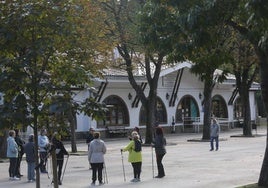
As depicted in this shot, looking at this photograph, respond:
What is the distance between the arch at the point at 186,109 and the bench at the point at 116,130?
7765mm

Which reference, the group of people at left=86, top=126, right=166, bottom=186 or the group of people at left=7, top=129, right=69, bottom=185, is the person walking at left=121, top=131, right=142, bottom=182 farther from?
the group of people at left=7, top=129, right=69, bottom=185

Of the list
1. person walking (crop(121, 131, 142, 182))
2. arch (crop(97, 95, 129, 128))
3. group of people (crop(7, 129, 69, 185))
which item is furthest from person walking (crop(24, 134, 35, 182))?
arch (crop(97, 95, 129, 128))

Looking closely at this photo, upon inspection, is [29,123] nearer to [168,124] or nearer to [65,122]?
[65,122]

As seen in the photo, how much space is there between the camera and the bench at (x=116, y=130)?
1674 inches

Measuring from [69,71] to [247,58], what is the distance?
2634 cm

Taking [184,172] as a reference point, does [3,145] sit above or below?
above

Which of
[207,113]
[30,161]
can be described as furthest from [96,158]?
[207,113]

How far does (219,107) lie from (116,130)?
649 inches

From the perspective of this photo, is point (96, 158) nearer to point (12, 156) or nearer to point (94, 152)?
point (94, 152)

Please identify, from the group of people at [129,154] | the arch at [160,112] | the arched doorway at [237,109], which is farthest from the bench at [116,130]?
the group of people at [129,154]

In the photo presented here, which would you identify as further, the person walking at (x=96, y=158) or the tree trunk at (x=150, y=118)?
the tree trunk at (x=150, y=118)

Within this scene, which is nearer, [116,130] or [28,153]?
[28,153]

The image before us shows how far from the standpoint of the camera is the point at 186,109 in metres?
51.6

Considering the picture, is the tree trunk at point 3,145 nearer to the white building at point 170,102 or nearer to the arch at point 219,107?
the white building at point 170,102
